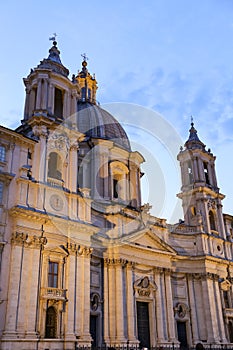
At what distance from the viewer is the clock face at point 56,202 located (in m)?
25.8

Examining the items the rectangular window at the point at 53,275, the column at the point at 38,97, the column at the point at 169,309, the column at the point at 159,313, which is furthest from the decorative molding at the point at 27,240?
the column at the point at 169,309

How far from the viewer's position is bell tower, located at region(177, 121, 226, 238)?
40.0 meters

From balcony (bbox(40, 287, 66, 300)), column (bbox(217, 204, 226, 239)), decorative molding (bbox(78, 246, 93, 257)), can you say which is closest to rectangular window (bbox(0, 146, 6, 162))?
decorative molding (bbox(78, 246, 93, 257))

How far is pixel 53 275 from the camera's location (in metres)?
24.2

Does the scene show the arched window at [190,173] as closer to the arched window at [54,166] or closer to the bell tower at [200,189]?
the bell tower at [200,189]

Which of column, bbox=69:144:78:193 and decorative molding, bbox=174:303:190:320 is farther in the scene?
decorative molding, bbox=174:303:190:320

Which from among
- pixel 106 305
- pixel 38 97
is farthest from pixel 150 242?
pixel 38 97

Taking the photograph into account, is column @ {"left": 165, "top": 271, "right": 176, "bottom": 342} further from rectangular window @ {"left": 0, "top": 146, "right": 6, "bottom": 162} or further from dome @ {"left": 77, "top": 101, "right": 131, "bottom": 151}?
rectangular window @ {"left": 0, "top": 146, "right": 6, "bottom": 162}

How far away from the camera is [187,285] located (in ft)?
117


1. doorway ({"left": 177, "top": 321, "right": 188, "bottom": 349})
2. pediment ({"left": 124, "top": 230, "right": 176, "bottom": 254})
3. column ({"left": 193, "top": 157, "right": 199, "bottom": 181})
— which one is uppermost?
column ({"left": 193, "top": 157, "right": 199, "bottom": 181})

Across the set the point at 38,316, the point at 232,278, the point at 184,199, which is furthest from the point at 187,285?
the point at 38,316

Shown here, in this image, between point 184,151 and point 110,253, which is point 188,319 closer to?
point 110,253

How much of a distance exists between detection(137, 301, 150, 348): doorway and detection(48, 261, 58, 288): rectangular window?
910 cm

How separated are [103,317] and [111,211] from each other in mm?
8081
